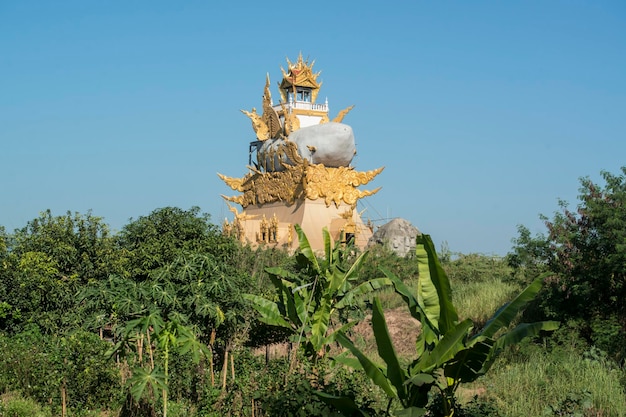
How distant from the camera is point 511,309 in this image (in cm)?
852

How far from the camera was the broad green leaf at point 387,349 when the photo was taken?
26.6 feet

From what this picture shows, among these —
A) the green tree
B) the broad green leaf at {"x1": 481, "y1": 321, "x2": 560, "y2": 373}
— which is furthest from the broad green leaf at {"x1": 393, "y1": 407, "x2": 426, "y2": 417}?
the green tree

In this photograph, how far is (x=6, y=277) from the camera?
1620cm

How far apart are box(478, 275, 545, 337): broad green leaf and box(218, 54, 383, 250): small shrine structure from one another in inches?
768

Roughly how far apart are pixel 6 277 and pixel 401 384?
33.9 feet

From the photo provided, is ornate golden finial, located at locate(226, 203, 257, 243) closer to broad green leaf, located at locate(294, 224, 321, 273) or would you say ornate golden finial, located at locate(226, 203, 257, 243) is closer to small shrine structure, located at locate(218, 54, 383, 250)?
small shrine structure, located at locate(218, 54, 383, 250)

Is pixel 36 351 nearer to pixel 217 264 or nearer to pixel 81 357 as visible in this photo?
pixel 81 357

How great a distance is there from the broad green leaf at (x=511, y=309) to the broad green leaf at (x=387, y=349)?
935mm

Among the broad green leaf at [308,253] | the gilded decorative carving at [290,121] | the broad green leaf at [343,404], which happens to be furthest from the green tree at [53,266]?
the gilded decorative carving at [290,121]

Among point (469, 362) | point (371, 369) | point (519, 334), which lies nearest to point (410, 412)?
point (371, 369)

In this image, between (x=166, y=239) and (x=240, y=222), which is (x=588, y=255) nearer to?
(x=166, y=239)

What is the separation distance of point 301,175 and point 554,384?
18.4 meters

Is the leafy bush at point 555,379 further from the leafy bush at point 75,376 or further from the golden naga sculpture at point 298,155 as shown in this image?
the golden naga sculpture at point 298,155

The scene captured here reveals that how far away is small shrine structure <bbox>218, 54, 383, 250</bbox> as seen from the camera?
29203mm
